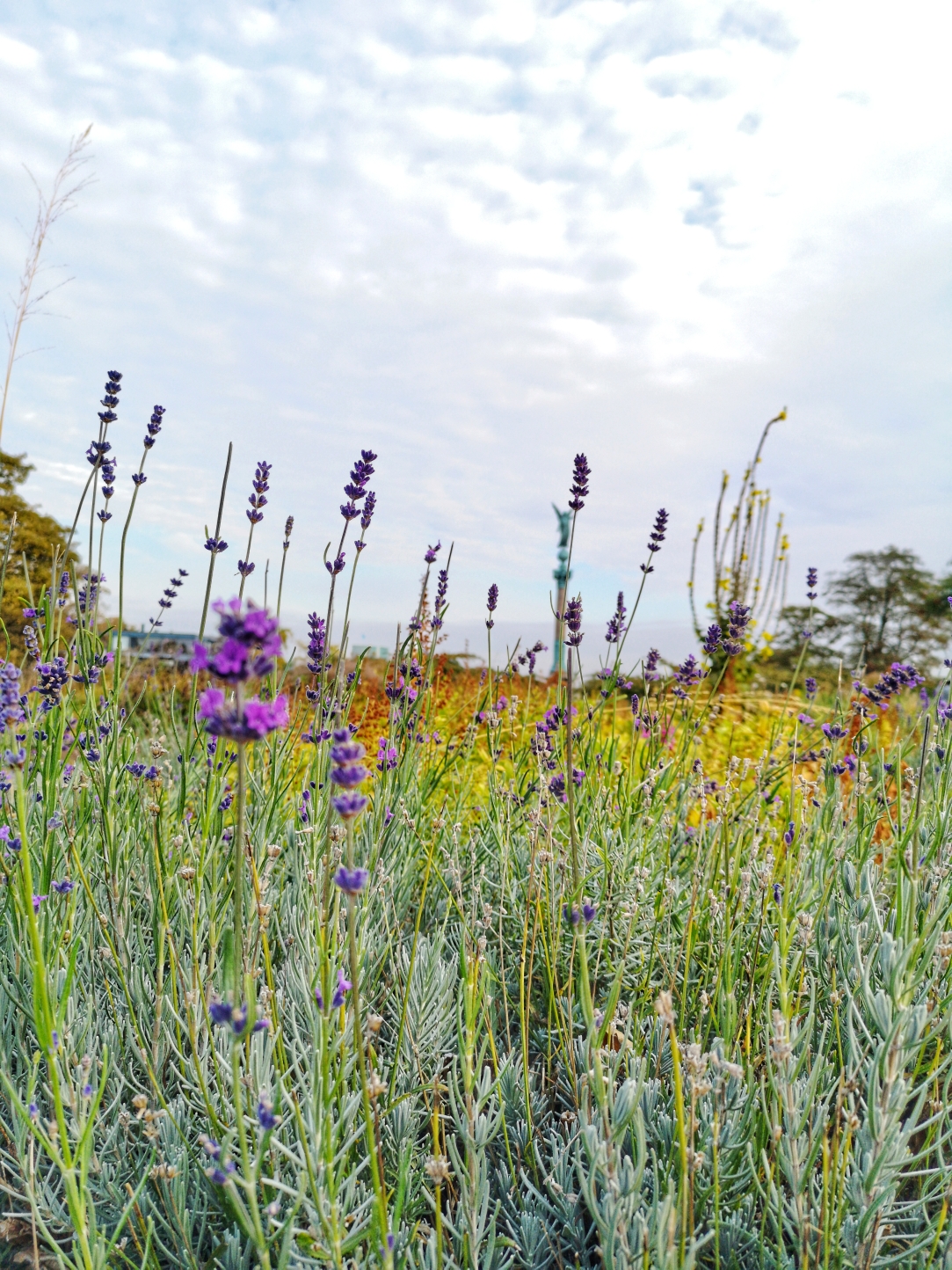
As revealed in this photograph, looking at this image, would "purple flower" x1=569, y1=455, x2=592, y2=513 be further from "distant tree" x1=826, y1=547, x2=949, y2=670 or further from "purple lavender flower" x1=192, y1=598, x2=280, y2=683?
"distant tree" x1=826, y1=547, x2=949, y2=670

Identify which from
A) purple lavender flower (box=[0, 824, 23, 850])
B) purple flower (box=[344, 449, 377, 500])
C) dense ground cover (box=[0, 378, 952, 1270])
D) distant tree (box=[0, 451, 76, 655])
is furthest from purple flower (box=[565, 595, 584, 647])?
distant tree (box=[0, 451, 76, 655])

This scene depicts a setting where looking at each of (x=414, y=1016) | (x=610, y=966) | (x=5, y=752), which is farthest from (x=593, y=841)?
(x=5, y=752)

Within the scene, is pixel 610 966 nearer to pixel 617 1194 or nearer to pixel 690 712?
pixel 617 1194

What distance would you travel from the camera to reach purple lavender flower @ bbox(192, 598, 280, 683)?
2.53 feet

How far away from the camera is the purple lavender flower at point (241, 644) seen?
2.53 feet

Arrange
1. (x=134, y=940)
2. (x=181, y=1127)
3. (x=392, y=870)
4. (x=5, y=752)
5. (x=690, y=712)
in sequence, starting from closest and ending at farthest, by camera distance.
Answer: (x=5, y=752), (x=181, y=1127), (x=134, y=940), (x=392, y=870), (x=690, y=712)

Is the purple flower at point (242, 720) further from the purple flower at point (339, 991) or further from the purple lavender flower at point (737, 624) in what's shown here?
the purple lavender flower at point (737, 624)

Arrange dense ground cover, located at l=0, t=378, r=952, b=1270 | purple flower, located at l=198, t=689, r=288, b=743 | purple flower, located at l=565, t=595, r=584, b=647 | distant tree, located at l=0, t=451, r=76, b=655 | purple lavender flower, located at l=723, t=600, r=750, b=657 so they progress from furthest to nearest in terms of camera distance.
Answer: distant tree, located at l=0, t=451, r=76, b=655 < purple lavender flower, located at l=723, t=600, r=750, b=657 < purple flower, located at l=565, t=595, r=584, b=647 < dense ground cover, located at l=0, t=378, r=952, b=1270 < purple flower, located at l=198, t=689, r=288, b=743

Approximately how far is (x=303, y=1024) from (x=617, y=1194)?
983 mm

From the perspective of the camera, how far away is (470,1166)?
1.21m

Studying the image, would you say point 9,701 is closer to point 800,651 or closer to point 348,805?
point 348,805

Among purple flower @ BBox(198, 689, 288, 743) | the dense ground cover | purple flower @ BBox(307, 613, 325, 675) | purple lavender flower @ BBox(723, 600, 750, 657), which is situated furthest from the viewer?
purple lavender flower @ BBox(723, 600, 750, 657)

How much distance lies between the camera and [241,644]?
31.0 inches

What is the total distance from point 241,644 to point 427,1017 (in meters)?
1.46
